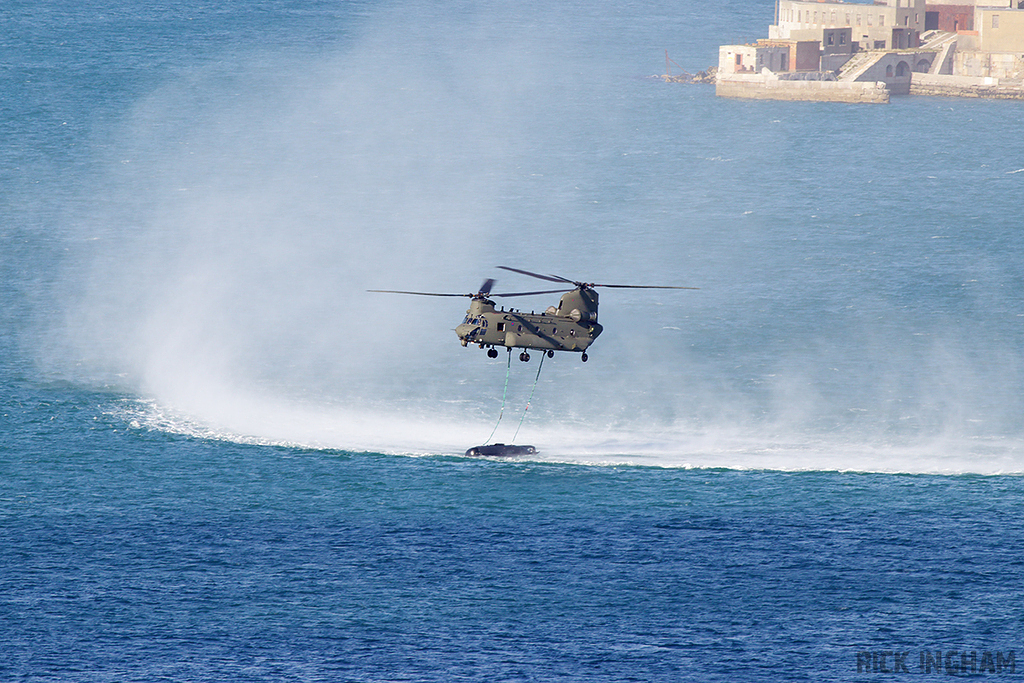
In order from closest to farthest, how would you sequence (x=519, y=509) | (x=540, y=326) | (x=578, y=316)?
(x=578, y=316) → (x=540, y=326) → (x=519, y=509)

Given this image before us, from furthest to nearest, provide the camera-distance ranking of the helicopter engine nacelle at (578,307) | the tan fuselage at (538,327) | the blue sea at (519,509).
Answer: the blue sea at (519,509)
the tan fuselage at (538,327)
the helicopter engine nacelle at (578,307)

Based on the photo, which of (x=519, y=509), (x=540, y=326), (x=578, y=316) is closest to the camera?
(x=578, y=316)

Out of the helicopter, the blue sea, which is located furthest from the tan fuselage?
the blue sea

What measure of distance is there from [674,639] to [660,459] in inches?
1353

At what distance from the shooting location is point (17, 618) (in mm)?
106875

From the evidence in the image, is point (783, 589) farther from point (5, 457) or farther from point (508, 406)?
point (5, 457)

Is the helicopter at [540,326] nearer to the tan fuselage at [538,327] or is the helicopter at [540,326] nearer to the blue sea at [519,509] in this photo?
the tan fuselage at [538,327]

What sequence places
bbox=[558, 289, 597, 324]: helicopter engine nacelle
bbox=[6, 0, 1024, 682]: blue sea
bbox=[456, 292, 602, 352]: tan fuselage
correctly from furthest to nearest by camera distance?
1. bbox=[6, 0, 1024, 682]: blue sea
2. bbox=[456, 292, 602, 352]: tan fuselage
3. bbox=[558, 289, 597, 324]: helicopter engine nacelle

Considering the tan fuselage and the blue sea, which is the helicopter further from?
the blue sea

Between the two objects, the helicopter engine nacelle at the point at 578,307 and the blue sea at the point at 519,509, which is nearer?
the helicopter engine nacelle at the point at 578,307

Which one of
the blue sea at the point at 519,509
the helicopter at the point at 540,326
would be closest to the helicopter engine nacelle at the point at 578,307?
the helicopter at the point at 540,326

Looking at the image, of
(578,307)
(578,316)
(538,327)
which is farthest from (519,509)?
(578,307)

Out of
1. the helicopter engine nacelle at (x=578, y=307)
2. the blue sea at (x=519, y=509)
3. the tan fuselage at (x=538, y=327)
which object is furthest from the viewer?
the blue sea at (x=519, y=509)

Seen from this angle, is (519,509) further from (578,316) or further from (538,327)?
(578,316)
